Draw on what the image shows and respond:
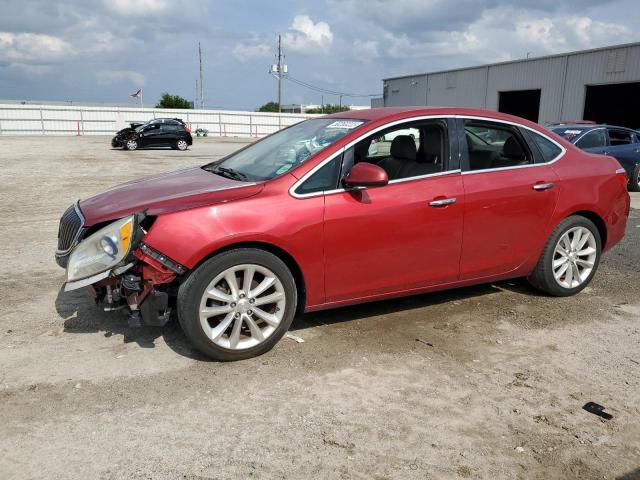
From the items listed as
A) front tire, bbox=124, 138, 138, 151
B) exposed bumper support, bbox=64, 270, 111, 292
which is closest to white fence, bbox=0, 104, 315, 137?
front tire, bbox=124, 138, 138, 151

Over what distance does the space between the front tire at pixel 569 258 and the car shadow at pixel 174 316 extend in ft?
0.95

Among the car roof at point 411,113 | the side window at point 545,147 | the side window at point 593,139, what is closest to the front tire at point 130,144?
the side window at point 593,139

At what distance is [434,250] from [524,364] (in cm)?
105

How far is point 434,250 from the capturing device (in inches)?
167

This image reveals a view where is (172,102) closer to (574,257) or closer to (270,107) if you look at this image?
(270,107)

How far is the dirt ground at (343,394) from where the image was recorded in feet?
8.80

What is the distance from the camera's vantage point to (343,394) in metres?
3.31

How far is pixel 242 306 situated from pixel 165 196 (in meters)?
0.95

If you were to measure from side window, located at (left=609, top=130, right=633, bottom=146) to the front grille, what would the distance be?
465 inches

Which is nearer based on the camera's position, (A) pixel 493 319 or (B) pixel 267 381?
(B) pixel 267 381

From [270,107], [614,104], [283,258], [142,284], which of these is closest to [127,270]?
[142,284]

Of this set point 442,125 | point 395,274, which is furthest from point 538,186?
point 395,274

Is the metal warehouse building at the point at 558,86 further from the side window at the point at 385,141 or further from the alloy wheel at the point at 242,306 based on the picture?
the alloy wheel at the point at 242,306

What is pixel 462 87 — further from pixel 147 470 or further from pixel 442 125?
pixel 147 470
